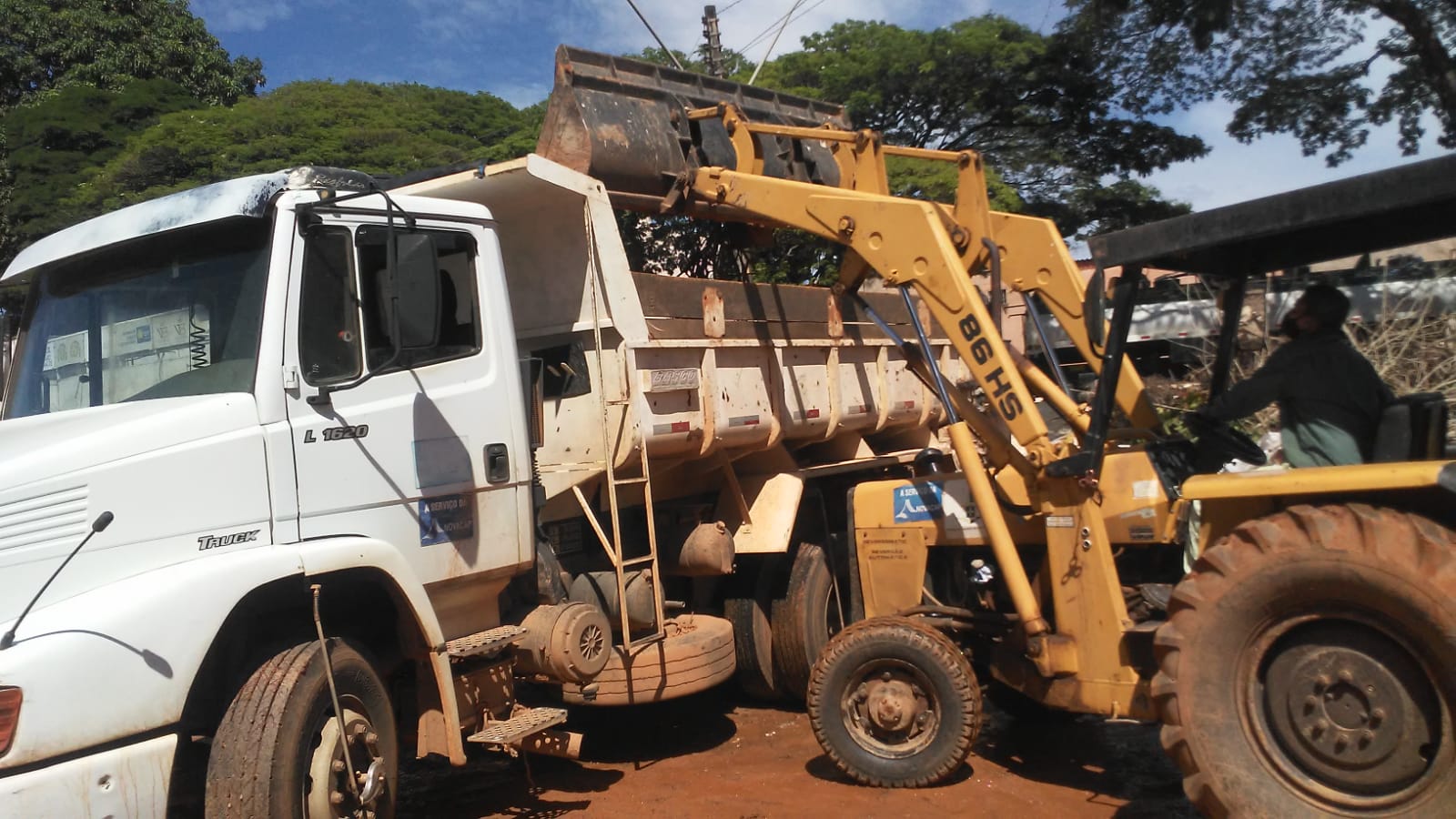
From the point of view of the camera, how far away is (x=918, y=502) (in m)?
6.13

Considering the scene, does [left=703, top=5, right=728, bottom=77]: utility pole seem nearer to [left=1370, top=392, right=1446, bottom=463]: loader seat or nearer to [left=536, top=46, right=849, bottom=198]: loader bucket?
[left=536, top=46, right=849, bottom=198]: loader bucket

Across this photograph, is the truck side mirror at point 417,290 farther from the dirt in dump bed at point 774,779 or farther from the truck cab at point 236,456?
the dirt in dump bed at point 774,779

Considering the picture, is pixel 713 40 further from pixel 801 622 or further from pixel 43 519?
pixel 43 519

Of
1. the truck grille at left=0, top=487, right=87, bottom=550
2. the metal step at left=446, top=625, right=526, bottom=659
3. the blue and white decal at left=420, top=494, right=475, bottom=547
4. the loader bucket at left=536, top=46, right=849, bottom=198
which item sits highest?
the loader bucket at left=536, top=46, right=849, bottom=198

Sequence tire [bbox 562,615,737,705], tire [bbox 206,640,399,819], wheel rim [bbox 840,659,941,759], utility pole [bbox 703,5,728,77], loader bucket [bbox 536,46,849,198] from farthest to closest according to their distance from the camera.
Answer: utility pole [bbox 703,5,728,77] → loader bucket [bbox 536,46,849,198] → tire [bbox 562,615,737,705] → wheel rim [bbox 840,659,941,759] → tire [bbox 206,640,399,819]

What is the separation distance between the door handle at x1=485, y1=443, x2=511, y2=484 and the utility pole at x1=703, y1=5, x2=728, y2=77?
481 inches

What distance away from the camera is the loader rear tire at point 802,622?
702cm

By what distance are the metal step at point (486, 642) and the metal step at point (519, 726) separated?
12.4 inches

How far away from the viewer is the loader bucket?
626 cm

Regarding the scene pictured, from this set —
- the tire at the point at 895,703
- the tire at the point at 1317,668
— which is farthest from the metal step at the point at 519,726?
the tire at the point at 1317,668

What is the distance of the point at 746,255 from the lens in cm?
755

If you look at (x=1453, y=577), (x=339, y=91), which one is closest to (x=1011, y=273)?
(x=1453, y=577)

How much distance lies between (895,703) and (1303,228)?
281cm

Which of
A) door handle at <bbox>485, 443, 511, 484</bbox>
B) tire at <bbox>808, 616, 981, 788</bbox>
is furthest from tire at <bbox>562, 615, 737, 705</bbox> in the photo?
door handle at <bbox>485, 443, 511, 484</bbox>
